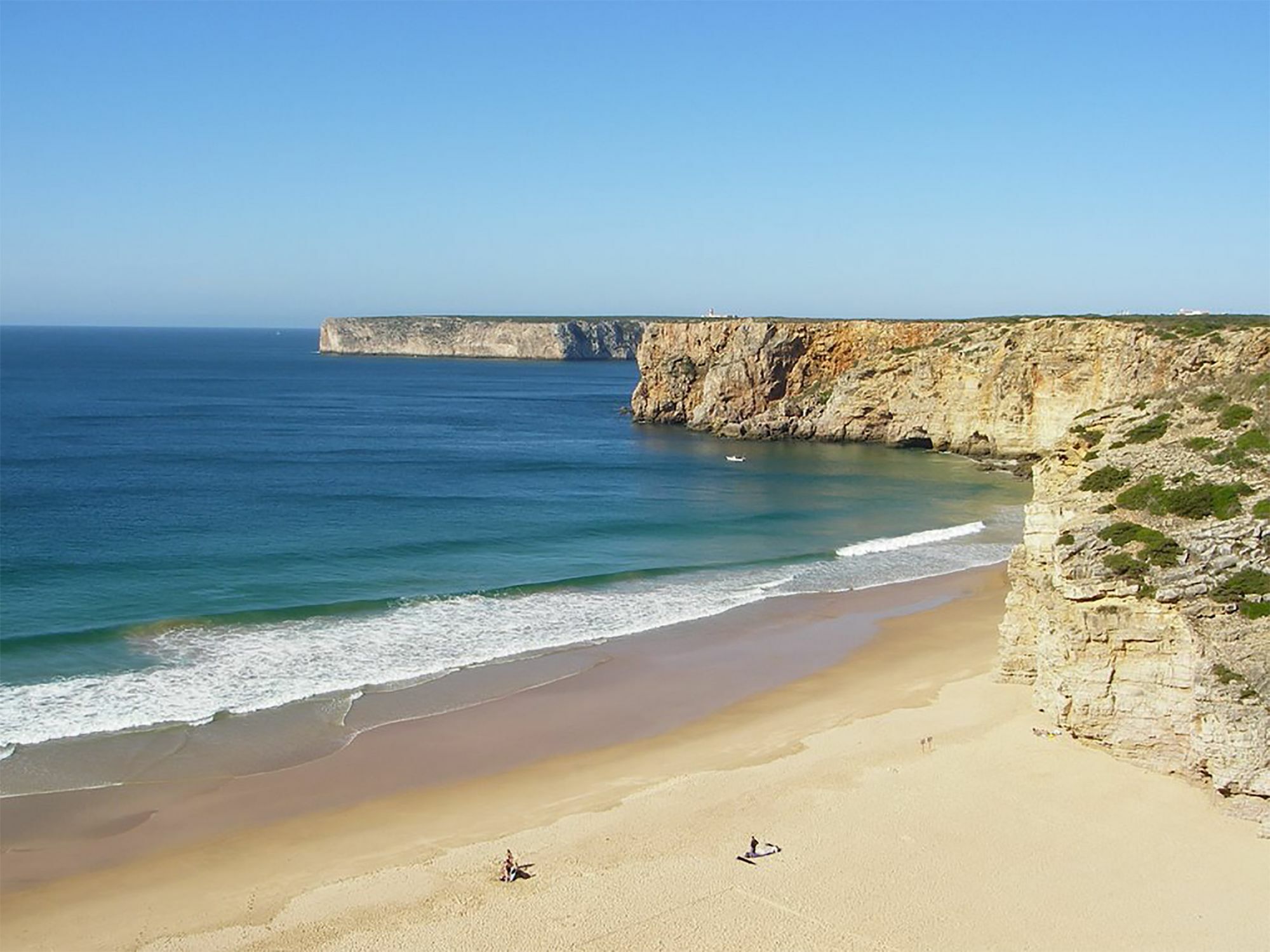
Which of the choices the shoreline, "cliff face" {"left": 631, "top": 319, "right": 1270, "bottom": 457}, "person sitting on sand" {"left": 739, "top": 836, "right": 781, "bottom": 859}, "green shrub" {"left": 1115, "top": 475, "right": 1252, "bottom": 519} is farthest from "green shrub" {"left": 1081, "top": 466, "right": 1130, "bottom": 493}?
"cliff face" {"left": 631, "top": 319, "right": 1270, "bottom": 457}

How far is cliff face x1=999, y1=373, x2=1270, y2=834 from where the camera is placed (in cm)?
1597

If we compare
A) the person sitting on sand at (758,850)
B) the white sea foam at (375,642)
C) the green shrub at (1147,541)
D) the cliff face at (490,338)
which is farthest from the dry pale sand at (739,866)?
the cliff face at (490,338)

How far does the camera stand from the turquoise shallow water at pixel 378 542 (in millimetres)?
24703

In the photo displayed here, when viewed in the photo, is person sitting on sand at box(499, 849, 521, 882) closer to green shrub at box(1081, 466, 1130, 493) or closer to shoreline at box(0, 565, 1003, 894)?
shoreline at box(0, 565, 1003, 894)

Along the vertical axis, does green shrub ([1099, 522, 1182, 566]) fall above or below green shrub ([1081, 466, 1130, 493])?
below

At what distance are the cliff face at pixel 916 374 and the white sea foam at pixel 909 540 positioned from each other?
1234cm

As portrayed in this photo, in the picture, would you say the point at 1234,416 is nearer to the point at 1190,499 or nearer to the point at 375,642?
the point at 1190,499

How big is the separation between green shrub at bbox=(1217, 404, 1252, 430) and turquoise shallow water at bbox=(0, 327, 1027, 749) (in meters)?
13.8

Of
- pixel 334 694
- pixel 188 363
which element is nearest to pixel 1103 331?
pixel 334 694

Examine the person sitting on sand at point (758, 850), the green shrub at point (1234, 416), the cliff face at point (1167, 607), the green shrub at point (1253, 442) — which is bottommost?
the person sitting on sand at point (758, 850)

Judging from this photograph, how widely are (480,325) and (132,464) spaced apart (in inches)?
5195

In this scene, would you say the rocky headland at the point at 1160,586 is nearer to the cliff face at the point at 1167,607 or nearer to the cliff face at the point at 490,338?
the cliff face at the point at 1167,607

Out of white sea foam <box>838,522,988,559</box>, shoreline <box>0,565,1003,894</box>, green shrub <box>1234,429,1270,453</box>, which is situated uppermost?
green shrub <box>1234,429,1270,453</box>

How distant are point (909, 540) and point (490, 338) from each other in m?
146
